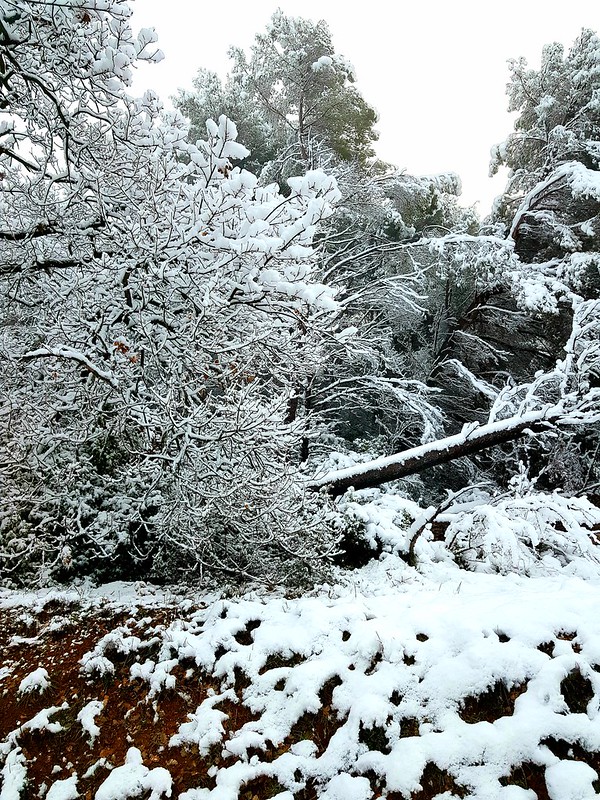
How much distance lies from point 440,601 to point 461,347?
29.9 feet

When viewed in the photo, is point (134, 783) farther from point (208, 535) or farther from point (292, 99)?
point (292, 99)

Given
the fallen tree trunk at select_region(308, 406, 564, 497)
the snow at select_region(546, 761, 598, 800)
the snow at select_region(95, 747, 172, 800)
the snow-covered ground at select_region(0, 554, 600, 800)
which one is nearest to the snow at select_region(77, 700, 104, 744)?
the snow-covered ground at select_region(0, 554, 600, 800)

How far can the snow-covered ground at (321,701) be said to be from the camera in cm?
236

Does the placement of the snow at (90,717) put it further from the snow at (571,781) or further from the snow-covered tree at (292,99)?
the snow-covered tree at (292,99)

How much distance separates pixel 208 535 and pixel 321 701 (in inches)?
77.5

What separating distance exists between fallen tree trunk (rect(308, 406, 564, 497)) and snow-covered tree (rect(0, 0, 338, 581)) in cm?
168

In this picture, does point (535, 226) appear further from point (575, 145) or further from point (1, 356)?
point (1, 356)

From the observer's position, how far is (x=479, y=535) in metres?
5.99

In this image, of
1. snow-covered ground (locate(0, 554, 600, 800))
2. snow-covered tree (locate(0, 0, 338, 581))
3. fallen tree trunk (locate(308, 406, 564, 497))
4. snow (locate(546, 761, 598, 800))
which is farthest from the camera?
Result: fallen tree trunk (locate(308, 406, 564, 497))

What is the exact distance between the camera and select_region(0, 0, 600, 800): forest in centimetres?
263

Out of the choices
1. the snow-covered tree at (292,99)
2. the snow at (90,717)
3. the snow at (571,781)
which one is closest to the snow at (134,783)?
the snow at (90,717)

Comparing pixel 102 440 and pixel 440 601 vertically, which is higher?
pixel 102 440

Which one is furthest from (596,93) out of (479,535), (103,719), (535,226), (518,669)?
(103,719)

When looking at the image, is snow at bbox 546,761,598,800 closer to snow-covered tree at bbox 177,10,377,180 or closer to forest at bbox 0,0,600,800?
forest at bbox 0,0,600,800
